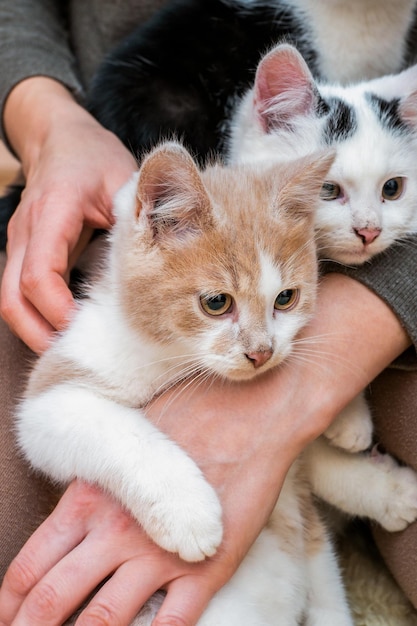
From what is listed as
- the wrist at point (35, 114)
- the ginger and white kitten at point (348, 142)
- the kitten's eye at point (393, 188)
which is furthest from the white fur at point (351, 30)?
the wrist at point (35, 114)

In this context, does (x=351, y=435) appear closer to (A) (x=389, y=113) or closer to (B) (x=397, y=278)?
(B) (x=397, y=278)

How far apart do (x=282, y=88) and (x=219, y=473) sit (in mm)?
716

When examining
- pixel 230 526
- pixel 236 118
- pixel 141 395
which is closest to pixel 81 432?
pixel 141 395

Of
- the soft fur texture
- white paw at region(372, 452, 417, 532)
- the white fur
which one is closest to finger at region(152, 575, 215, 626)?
white paw at region(372, 452, 417, 532)

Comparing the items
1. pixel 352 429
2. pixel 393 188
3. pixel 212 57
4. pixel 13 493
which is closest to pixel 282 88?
pixel 393 188

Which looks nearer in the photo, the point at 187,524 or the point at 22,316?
the point at 187,524

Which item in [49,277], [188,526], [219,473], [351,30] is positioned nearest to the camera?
[188,526]

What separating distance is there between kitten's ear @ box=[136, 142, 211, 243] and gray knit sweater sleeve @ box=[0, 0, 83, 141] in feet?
2.60

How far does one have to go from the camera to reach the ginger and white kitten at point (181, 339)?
0.93 m

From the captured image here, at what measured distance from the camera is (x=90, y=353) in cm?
107

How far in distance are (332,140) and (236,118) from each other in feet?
1.00

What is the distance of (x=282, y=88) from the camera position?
3.94ft

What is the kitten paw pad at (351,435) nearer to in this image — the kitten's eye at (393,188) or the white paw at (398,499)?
the white paw at (398,499)

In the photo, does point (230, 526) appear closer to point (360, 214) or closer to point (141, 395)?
point (141, 395)
